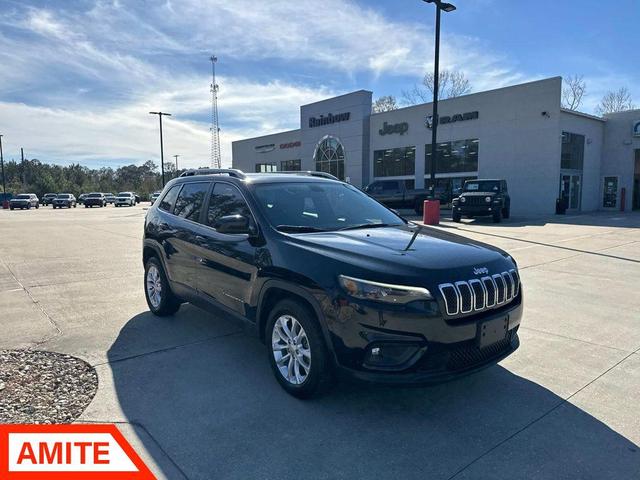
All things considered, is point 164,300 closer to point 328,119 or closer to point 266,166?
point 328,119

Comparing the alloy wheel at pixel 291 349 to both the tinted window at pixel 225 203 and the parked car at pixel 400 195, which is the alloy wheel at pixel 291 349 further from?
the parked car at pixel 400 195

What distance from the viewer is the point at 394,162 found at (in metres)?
32.8

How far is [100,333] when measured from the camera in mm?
5094

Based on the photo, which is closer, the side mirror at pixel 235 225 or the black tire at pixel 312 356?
the black tire at pixel 312 356

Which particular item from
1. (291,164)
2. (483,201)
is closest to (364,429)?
(483,201)

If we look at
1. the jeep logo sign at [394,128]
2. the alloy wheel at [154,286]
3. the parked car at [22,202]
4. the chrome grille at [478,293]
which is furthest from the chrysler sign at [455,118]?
the parked car at [22,202]

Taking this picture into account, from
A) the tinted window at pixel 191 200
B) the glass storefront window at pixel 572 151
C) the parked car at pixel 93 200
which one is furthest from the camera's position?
the parked car at pixel 93 200

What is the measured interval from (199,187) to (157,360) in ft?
6.31

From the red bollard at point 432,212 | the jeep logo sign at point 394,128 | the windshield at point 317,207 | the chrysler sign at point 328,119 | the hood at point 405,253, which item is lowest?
the red bollard at point 432,212

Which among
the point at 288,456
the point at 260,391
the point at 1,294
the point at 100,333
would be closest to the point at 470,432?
the point at 288,456

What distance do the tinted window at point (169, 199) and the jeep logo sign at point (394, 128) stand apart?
27662mm

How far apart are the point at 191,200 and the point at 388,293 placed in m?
3.03

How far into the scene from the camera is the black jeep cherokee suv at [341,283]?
118 inches

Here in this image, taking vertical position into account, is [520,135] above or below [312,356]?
above
